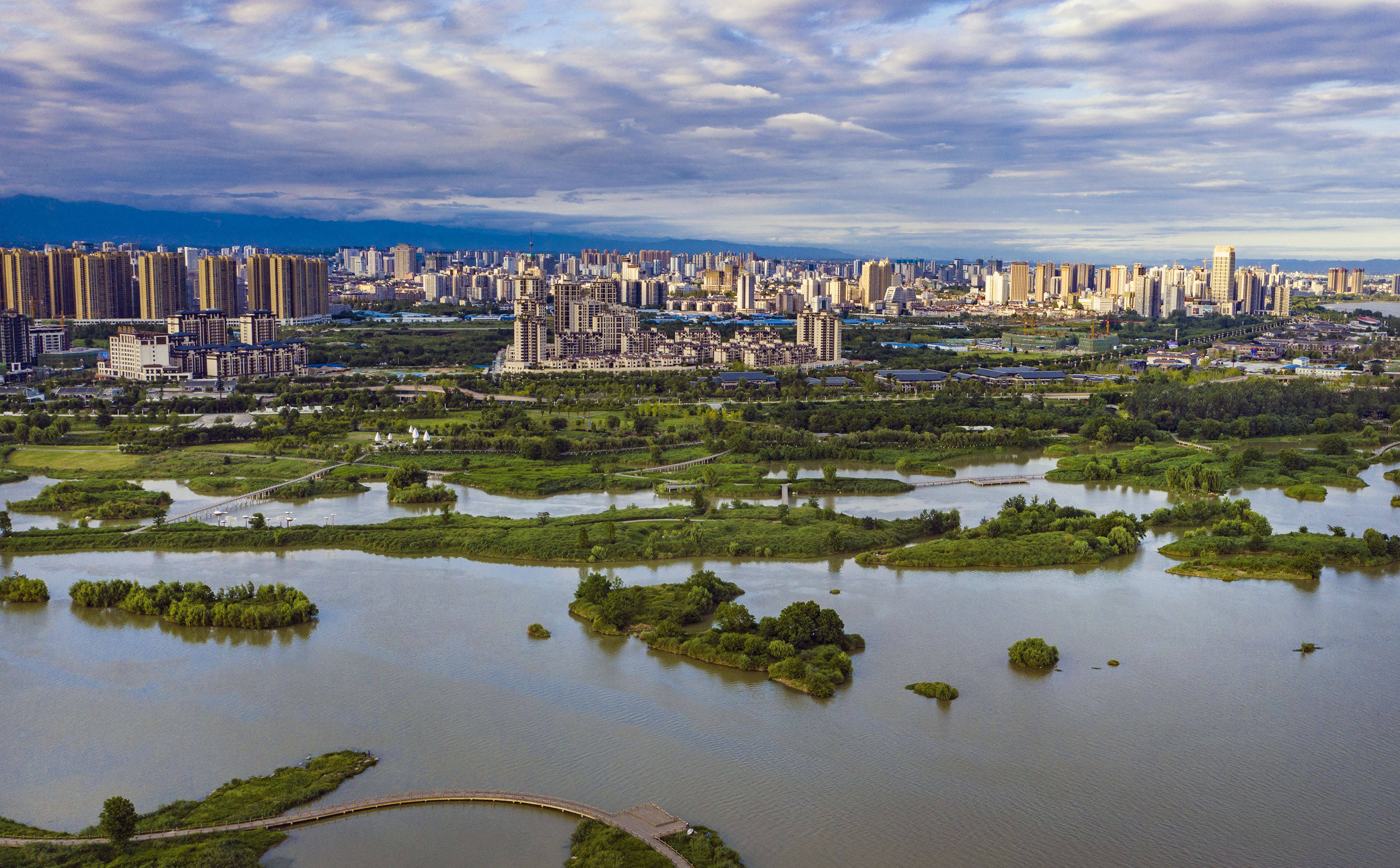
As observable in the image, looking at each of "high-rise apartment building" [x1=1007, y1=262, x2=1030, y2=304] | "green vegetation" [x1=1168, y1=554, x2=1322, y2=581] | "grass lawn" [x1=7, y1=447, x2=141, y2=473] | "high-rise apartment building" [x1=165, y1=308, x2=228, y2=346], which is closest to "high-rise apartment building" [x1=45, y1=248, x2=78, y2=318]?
"high-rise apartment building" [x1=165, y1=308, x2=228, y2=346]

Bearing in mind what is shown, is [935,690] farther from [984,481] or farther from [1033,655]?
[984,481]

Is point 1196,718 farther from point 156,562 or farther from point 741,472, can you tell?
point 156,562

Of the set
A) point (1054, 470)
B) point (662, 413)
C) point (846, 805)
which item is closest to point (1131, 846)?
point (846, 805)

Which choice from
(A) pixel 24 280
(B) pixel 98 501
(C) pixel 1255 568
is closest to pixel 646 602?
(C) pixel 1255 568

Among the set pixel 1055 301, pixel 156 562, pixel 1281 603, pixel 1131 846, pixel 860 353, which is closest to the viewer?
pixel 1131 846

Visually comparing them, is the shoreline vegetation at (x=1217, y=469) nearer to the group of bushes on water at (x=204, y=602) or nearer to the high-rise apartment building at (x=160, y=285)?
the group of bushes on water at (x=204, y=602)

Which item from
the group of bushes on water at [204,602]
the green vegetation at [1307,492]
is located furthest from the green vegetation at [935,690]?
the green vegetation at [1307,492]
